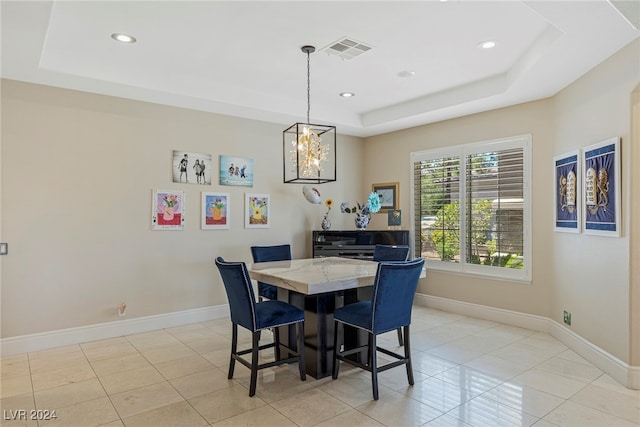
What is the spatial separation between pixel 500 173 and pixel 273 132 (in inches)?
121

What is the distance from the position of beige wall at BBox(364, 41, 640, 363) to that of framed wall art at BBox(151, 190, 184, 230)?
3257 millimetres

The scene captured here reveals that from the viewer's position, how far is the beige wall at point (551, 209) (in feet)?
10.2

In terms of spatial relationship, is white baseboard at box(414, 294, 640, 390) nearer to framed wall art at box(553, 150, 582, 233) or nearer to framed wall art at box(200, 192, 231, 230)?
framed wall art at box(553, 150, 582, 233)

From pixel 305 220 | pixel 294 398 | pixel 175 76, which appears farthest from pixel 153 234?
pixel 294 398

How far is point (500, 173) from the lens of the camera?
4.87m

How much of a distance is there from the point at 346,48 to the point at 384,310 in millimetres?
2349

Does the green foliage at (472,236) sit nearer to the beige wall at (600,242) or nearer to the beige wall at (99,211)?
the beige wall at (600,242)

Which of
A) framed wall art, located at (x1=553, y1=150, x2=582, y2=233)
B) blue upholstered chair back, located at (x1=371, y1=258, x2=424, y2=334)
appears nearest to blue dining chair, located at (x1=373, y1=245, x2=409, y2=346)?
blue upholstered chair back, located at (x1=371, y1=258, x2=424, y2=334)

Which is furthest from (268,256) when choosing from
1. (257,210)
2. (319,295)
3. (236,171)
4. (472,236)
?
(472,236)

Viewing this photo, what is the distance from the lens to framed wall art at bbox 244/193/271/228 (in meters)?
5.29

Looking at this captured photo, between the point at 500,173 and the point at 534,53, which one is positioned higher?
the point at 534,53

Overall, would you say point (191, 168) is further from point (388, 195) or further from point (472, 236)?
point (472, 236)

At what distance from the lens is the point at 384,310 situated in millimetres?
2857

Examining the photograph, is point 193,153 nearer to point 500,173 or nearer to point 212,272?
point 212,272
